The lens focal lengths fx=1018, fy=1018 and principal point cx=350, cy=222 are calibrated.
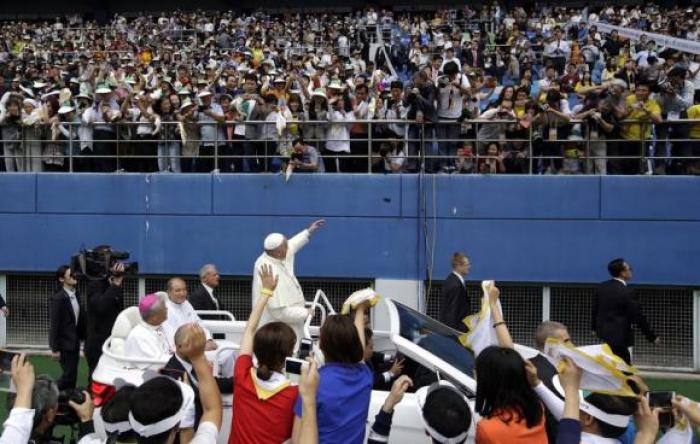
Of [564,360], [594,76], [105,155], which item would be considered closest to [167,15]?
[594,76]

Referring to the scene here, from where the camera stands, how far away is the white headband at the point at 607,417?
175 inches

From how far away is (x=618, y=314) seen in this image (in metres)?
10.9

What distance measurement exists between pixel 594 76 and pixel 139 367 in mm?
15418

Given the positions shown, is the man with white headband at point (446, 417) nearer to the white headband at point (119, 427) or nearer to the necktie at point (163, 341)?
the white headband at point (119, 427)

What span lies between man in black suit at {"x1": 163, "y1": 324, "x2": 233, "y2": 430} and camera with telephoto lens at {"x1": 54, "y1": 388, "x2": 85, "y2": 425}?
55 centimetres

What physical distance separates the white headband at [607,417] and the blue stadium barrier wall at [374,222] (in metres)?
9.36

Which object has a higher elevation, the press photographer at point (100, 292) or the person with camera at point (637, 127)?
the person with camera at point (637, 127)

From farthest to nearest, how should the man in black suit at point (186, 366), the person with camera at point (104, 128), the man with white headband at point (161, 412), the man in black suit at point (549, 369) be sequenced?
the person with camera at point (104, 128), the man in black suit at point (549, 369), the man in black suit at point (186, 366), the man with white headband at point (161, 412)

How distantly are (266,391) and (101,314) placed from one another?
581 centimetres

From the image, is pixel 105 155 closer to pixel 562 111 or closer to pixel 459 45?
pixel 562 111

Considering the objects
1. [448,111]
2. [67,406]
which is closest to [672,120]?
[448,111]

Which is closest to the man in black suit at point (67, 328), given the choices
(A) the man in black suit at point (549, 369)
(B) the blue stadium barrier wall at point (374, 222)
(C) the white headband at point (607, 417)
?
(B) the blue stadium barrier wall at point (374, 222)

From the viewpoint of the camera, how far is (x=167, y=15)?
35.3 metres

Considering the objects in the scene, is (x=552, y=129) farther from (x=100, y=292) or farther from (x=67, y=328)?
(x=67, y=328)
